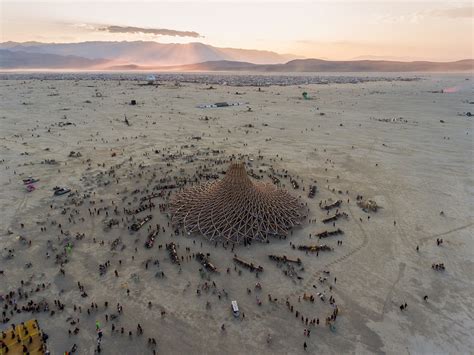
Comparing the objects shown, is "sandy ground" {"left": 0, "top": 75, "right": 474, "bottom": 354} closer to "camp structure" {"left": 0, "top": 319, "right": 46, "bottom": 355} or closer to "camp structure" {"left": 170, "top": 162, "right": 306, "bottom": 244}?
"camp structure" {"left": 0, "top": 319, "right": 46, "bottom": 355}

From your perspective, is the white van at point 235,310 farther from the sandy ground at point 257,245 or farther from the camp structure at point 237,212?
the camp structure at point 237,212

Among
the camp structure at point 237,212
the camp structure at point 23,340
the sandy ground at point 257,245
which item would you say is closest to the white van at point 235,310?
the sandy ground at point 257,245

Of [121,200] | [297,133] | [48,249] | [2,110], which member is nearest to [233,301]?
[48,249]

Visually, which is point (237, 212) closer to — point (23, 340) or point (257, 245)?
point (257, 245)

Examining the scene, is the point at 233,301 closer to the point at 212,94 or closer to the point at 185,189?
the point at 185,189

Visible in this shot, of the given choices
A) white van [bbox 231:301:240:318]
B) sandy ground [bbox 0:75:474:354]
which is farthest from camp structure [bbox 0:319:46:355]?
white van [bbox 231:301:240:318]

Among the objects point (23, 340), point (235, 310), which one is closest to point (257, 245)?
point (235, 310)
